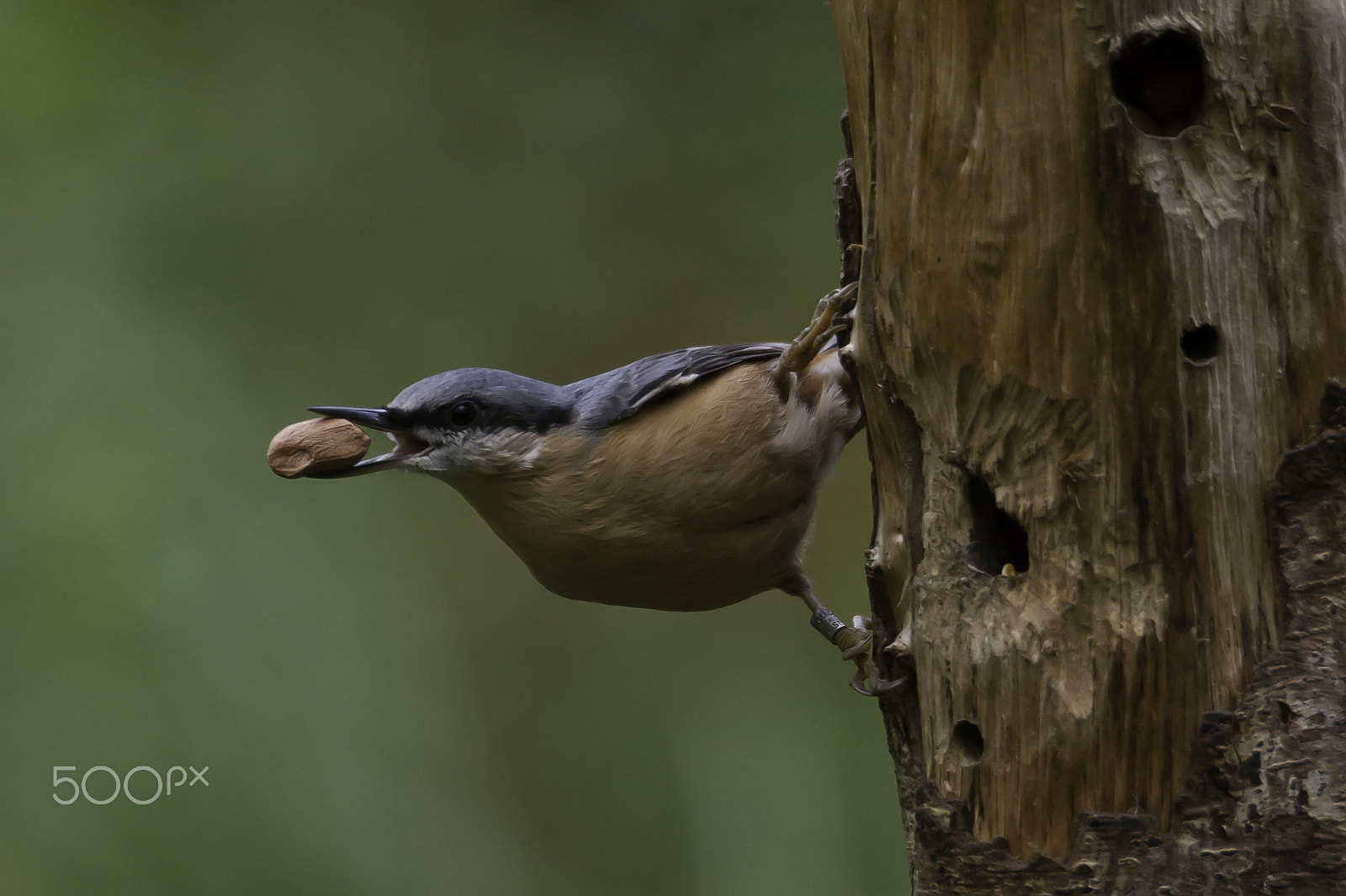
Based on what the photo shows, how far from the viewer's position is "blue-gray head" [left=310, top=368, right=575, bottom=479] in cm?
269

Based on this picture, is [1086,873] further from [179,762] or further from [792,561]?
[179,762]

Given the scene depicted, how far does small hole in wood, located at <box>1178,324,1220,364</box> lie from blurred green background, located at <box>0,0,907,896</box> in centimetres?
293

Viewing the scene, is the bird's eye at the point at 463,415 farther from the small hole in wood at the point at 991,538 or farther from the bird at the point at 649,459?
the small hole in wood at the point at 991,538

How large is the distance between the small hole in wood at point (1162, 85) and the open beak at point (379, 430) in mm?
1698

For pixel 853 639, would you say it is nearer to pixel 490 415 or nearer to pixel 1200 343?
pixel 490 415

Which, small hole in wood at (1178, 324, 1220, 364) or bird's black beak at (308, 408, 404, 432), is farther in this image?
bird's black beak at (308, 408, 404, 432)

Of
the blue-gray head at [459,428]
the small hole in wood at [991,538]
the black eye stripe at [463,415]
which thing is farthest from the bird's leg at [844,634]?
the black eye stripe at [463,415]

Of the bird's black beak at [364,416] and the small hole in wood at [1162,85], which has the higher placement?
the small hole in wood at [1162,85]

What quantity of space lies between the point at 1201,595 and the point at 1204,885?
397 millimetres

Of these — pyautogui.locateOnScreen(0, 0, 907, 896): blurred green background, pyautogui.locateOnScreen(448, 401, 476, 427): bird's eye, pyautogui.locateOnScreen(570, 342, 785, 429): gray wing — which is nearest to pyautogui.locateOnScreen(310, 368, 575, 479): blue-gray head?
pyautogui.locateOnScreen(448, 401, 476, 427): bird's eye

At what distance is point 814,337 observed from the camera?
262 centimetres

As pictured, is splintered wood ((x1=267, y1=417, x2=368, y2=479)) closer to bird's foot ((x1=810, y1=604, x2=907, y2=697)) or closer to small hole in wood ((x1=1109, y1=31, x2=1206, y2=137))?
bird's foot ((x1=810, y1=604, x2=907, y2=697))

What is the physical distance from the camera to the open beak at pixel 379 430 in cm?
260

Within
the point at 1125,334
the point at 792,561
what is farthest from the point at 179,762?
the point at 1125,334
